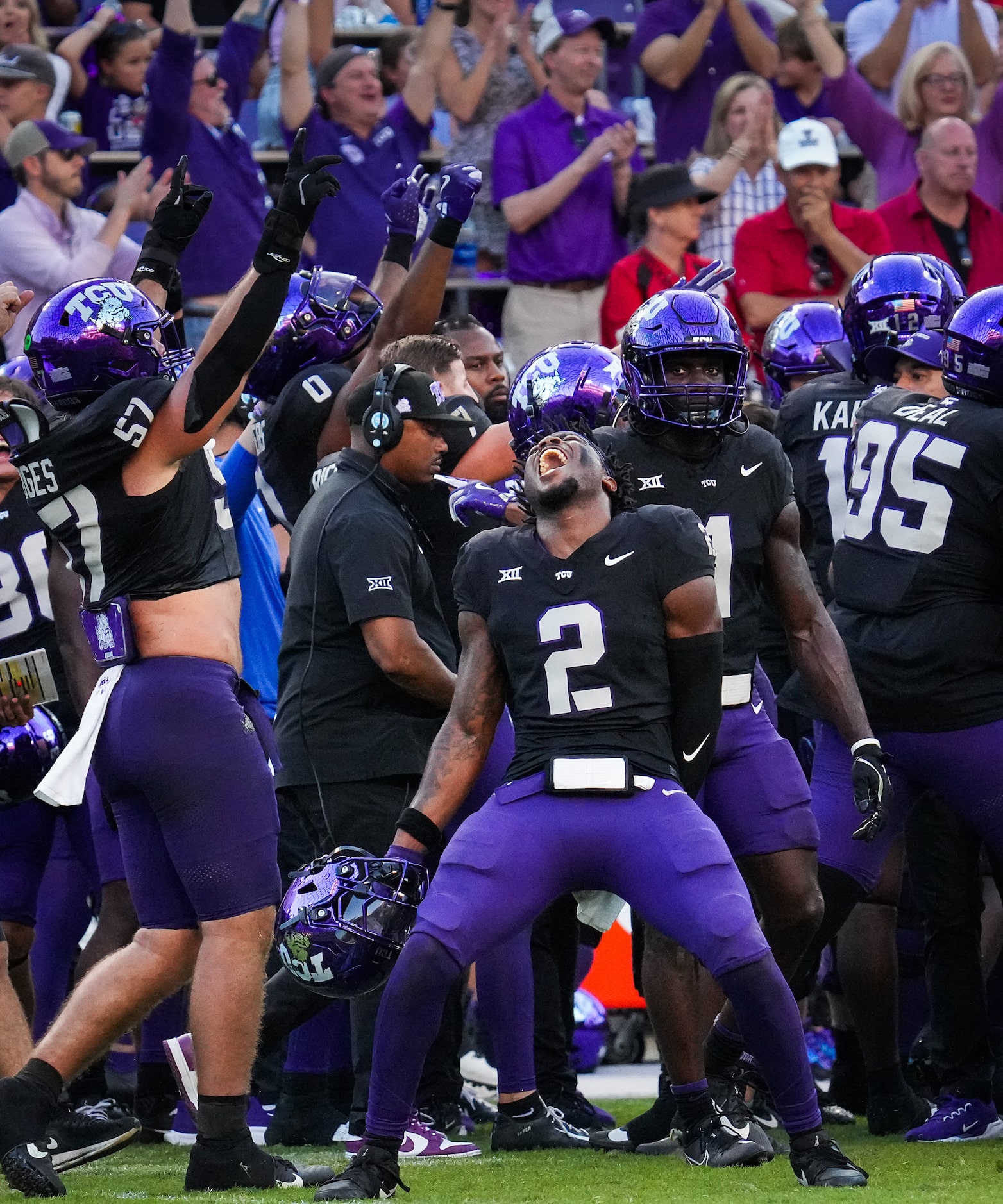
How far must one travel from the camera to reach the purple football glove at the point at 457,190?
609 centimetres

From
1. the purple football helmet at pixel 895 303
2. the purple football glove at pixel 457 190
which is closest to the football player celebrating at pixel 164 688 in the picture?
the purple football glove at pixel 457 190

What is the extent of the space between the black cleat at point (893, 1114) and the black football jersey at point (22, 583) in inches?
106

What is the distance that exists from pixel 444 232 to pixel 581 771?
2564mm

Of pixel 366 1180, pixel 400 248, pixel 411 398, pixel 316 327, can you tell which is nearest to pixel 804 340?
pixel 400 248

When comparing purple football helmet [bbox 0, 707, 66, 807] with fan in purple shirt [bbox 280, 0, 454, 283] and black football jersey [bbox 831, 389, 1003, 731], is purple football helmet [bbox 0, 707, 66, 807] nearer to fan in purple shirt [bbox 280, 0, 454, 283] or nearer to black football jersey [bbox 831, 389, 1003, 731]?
black football jersey [bbox 831, 389, 1003, 731]

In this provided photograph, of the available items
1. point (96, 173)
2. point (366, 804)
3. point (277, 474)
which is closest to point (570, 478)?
point (366, 804)

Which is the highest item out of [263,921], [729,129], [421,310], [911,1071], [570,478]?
[729,129]

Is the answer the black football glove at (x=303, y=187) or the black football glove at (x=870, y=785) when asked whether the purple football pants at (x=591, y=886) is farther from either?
the black football glove at (x=303, y=187)

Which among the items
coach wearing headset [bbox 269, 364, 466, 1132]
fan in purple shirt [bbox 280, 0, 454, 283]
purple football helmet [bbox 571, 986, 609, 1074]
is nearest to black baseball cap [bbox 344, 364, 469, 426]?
coach wearing headset [bbox 269, 364, 466, 1132]

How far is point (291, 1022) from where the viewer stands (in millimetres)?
5250

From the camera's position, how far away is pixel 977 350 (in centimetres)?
505

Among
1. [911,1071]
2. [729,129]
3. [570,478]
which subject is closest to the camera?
[570,478]

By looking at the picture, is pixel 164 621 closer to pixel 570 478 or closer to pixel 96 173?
pixel 570 478

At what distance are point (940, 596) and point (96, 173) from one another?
6.59 meters
